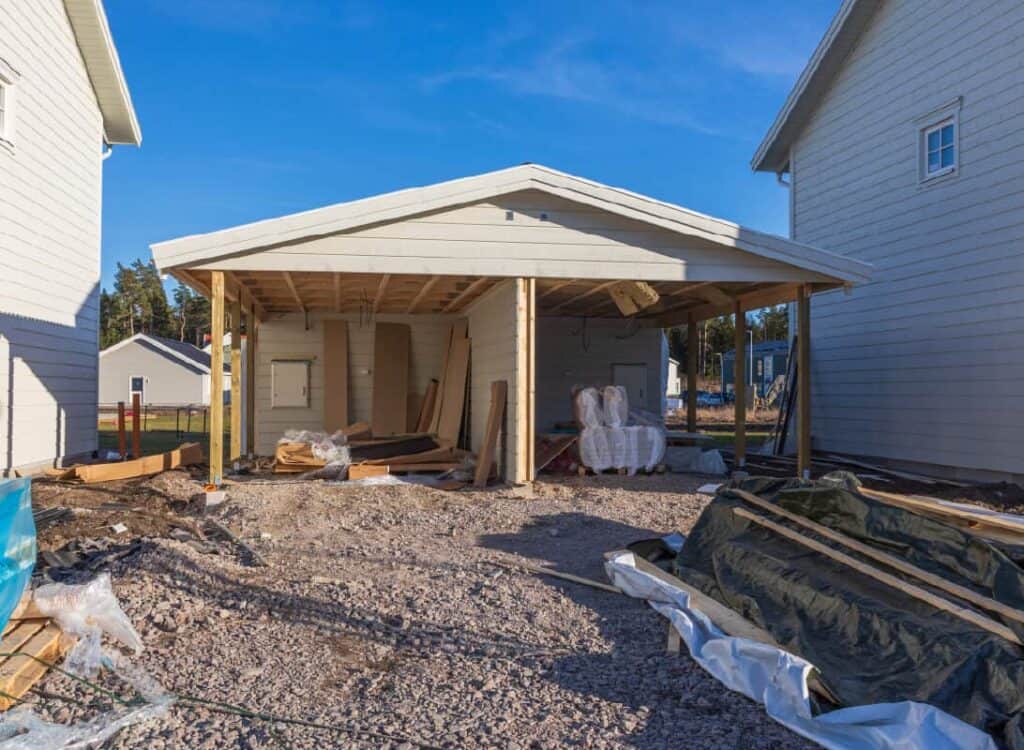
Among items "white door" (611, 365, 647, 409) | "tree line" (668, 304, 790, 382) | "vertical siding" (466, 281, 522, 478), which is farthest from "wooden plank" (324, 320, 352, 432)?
"tree line" (668, 304, 790, 382)

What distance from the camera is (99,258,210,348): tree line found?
6569cm

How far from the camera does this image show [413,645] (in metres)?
4.79

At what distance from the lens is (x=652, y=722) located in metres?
3.71

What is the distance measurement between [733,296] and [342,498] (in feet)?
23.9

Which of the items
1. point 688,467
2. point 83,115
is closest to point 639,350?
point 688,467

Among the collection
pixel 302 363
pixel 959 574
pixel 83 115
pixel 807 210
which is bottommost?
pixel 959 574

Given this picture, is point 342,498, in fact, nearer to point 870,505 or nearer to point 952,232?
point 870,505

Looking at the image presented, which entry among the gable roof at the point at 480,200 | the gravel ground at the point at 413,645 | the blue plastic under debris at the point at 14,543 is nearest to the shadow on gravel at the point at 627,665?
the gravel ground at the point at 413,645

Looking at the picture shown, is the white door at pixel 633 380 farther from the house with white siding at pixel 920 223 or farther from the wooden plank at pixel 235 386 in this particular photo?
the wooden plank at pixel 235 386

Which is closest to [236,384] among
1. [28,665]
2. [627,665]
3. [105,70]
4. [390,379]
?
[390,379]

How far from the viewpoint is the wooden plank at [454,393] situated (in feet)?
46.3

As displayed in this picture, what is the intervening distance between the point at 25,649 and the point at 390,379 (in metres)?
11.8

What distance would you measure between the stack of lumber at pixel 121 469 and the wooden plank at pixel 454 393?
4.38 metres

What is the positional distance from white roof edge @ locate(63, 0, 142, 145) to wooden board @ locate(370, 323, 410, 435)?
6.10m
